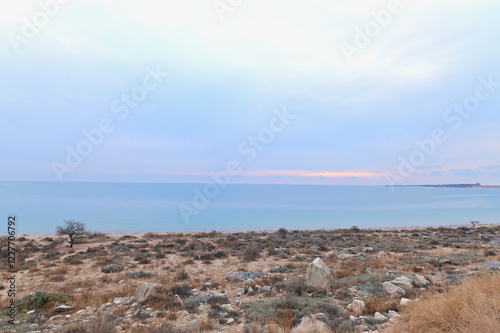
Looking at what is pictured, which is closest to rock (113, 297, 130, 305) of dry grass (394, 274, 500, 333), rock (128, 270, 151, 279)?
rock (128, 270, 151, 279)

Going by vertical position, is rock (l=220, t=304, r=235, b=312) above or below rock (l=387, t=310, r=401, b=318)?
below

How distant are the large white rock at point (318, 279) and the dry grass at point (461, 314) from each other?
3699mm

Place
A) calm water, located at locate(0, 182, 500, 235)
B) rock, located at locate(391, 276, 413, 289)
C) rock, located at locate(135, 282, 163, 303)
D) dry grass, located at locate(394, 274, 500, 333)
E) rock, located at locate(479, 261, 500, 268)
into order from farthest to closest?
1. calm water, located at locate(0, 182, 500, 235)
2. rock, located at locate(479, 261, 500, 268)
3. rock, located at locate(391, 276, 413, 289)
4. rock, located at locate(135, 282, 163, 303)
5. dry grass, located at locate(394, 274, 500, 333)

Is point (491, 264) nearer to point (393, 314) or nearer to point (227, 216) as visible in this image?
point (393, 314)

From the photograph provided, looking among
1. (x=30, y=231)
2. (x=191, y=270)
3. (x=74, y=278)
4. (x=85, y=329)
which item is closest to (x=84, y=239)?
(x=74, y=278)

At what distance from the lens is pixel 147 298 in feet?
24.8

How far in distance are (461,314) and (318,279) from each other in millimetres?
4641

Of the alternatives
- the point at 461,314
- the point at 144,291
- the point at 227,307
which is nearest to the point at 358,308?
the point at 461,314

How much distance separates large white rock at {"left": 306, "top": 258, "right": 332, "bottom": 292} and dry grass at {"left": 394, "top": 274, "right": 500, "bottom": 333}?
370 cm

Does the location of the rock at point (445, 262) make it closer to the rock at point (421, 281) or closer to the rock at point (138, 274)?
the rock at point (421, 281)

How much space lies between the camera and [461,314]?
3791mm

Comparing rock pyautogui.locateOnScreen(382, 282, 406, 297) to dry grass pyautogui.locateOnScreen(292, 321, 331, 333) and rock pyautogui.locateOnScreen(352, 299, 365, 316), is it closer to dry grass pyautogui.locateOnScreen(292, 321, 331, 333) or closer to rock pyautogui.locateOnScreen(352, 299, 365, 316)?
rock pyautogui.locateOnScreen(352, 299, 365, 316)

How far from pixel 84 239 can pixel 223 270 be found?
62.5 ft

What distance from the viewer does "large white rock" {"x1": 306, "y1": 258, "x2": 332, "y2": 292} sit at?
26.3 feet
